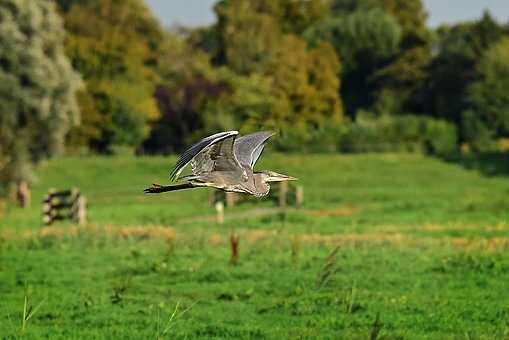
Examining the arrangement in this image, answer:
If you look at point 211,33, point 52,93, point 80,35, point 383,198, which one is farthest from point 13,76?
point 211,33

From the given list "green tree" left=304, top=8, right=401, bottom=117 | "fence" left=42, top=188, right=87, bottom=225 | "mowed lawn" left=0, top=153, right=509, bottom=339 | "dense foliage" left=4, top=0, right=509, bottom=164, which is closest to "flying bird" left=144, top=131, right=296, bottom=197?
"mowed lawn" left=0, top=153, right=509, bottom=339

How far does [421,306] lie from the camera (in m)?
14.7

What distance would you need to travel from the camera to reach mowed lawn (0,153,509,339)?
13.3m

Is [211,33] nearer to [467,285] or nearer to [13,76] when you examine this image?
[13,76]

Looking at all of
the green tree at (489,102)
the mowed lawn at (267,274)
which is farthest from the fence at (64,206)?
the green tree at (489,102)

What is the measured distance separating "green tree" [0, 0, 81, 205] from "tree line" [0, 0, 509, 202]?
11.4 metres

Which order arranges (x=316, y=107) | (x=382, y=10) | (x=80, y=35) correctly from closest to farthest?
(x=316, y=107), (x=80, y=35), (x=382, y=10)

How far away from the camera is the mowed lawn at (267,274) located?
13.3 metres

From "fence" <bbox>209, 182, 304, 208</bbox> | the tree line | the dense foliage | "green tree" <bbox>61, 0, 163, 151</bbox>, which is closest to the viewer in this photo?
"fence" <bbox>209, 182, 304, 208</bbox>

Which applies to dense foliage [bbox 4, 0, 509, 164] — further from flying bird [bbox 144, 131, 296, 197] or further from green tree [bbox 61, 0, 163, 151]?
flying bird [bbox 144, 131, 296, 197]

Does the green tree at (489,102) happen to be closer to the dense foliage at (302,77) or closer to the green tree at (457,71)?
the dense foliage at (302,77)

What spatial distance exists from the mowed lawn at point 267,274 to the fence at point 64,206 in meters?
0.80

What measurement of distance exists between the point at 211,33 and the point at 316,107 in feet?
121

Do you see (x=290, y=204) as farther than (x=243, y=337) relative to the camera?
Yes
